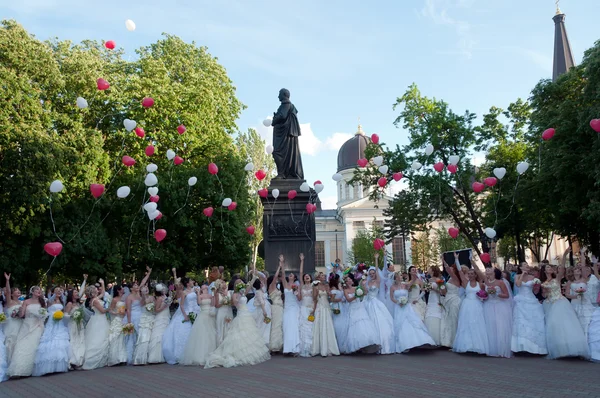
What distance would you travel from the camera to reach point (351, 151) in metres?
96.6

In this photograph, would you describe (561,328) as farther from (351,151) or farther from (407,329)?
(351,151)

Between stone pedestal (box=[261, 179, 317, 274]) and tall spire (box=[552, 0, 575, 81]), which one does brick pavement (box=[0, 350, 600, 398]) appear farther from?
tall spire (box=[552, 0, 575, 81])

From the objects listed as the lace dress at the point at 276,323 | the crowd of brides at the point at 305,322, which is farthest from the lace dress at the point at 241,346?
the lace dress at the point at 276,323

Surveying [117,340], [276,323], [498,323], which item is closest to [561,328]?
[498,323]

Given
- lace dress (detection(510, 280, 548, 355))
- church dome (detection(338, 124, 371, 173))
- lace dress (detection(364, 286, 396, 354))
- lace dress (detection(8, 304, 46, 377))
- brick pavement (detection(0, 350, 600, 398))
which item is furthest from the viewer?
church dome (detection(338, 124, 371, 173))

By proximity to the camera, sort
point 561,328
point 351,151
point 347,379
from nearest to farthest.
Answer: point 347,379, point 561,328, point 351,151

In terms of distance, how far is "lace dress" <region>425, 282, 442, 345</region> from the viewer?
13.2 metres

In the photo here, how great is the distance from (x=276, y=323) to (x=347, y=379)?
4034 millimetres

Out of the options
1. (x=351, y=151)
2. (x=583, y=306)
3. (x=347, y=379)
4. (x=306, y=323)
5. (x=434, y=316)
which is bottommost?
(x=347, y=379)

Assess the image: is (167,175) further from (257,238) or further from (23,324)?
(257,238)

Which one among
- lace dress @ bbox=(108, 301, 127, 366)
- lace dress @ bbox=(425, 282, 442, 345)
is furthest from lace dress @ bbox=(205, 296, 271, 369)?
lace dress @ bbox=(425, 282, 442, 345)

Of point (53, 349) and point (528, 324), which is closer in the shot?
point (53, 349)

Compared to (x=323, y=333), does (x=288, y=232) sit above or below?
above

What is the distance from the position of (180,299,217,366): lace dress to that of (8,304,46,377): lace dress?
10.6ft
